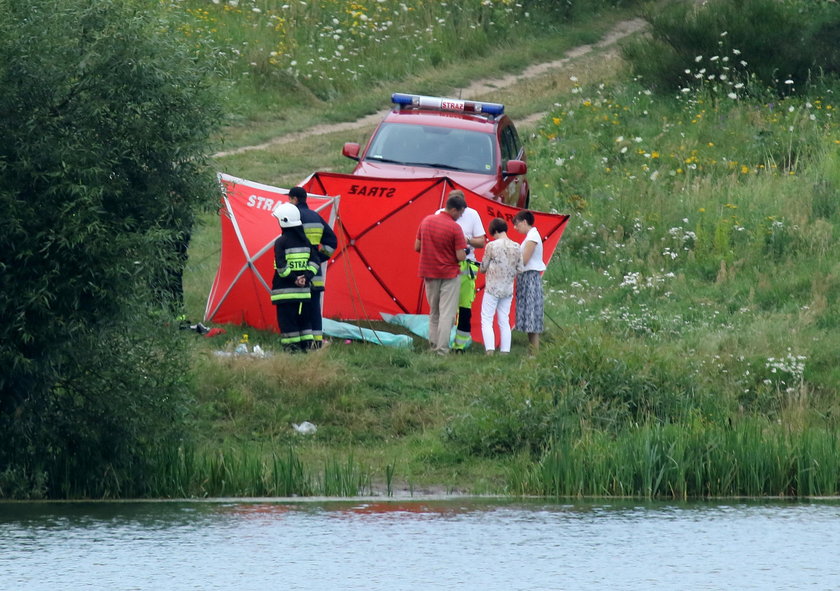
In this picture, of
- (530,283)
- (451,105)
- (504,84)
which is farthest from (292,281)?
(504,84)

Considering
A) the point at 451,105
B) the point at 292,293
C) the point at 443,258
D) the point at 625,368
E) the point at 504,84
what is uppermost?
the point at 504,84

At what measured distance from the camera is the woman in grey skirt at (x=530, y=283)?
15.0 meters

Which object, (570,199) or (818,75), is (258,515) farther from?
(818,75)

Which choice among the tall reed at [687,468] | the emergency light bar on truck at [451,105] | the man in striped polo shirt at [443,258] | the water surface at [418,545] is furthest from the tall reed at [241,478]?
the emergency light bar on truck at [451,105]

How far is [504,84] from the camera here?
31703mm

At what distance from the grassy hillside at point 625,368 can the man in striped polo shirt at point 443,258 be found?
45cm

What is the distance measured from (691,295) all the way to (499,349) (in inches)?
115

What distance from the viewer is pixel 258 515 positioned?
10.3 meters

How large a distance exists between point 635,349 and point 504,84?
18.7 m

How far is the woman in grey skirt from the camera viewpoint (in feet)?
49.3

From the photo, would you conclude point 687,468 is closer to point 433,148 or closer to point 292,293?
point 292,293

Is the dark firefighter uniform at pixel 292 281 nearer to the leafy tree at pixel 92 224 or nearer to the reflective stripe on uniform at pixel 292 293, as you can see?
the reflective stripe on uniform at pixel 292 293

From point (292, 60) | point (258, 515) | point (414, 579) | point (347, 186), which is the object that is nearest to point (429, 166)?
point (347, 186)

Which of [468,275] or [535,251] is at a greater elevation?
[535,251]
